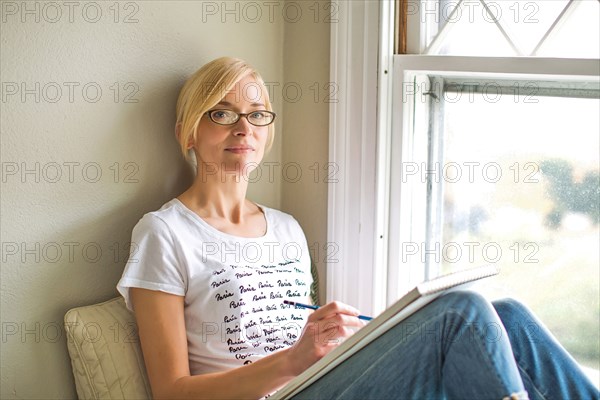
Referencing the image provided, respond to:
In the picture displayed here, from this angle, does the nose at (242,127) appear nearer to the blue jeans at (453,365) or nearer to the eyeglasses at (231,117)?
the eyeglasses at (231,117)

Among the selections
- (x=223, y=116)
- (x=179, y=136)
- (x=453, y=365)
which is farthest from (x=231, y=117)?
(x=453, y=365)

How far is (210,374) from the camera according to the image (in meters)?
1.71

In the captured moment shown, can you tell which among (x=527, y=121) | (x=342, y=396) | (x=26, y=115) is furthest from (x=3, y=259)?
(x=527, y=121)

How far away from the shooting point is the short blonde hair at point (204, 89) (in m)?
1.87

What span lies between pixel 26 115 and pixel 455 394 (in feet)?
3.40

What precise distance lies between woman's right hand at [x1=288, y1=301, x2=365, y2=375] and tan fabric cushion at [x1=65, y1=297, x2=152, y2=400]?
42cm

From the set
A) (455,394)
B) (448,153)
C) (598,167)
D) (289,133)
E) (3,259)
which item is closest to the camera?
(455,394)

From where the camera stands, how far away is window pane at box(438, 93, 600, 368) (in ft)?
6.10

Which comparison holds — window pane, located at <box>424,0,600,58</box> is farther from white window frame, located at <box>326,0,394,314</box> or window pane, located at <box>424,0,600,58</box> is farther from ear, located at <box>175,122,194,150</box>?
ear, located at <box>175,122,194,150</box>

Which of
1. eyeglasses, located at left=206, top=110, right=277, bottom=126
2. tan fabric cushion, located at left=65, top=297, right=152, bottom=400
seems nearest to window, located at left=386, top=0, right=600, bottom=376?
eyeglasses, located at left=206, top=110, right=277, bottom=126

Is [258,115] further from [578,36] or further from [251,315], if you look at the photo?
[578,36]

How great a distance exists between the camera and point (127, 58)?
74.1 inches

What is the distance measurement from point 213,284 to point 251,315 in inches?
4.7

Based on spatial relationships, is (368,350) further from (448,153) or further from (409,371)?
(448,153)
